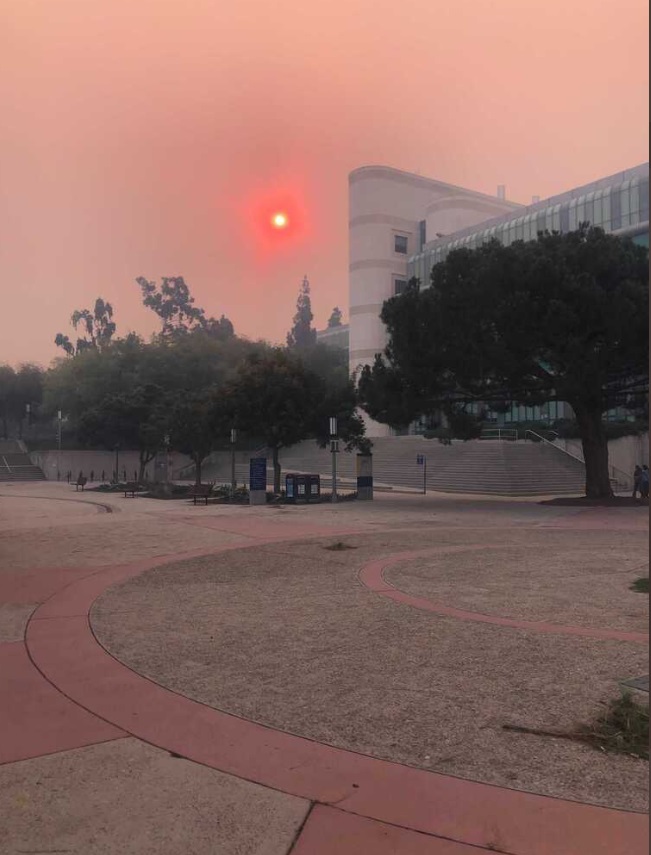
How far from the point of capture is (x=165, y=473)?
44.4m

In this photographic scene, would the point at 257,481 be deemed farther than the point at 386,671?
Yes

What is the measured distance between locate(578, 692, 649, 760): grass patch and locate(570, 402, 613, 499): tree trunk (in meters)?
23.8

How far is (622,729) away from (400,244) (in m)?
78.3

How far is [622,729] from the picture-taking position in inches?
177

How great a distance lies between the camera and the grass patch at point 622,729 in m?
4.24

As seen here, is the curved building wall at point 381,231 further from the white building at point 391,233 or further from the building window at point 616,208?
the building window at point 616,208

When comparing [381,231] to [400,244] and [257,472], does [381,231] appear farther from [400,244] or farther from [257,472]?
[257,472]

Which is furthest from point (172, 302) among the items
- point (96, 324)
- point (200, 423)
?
point (200, 423)

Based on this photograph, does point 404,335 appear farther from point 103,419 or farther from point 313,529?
point 103,419

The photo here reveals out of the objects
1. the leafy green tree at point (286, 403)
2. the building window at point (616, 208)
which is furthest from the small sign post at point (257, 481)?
the building window at point (616, 208)

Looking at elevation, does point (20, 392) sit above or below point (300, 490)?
above

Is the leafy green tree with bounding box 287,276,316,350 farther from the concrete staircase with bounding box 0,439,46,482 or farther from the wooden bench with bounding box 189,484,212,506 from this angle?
the wooden bench with bounding box 189,484,212,506

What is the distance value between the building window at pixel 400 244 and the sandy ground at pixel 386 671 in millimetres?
72631

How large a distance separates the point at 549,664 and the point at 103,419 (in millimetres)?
45877
